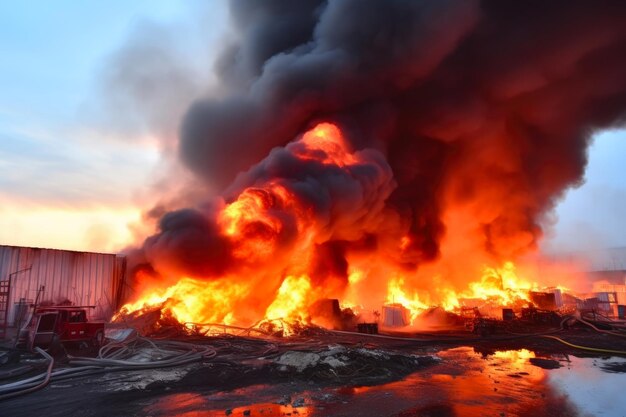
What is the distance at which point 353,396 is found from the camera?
424 inches

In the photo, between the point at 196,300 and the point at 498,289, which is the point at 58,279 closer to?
the point at 196,300

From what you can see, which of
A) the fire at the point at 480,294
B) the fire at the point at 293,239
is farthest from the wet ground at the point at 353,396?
the fire at the point at 480,294

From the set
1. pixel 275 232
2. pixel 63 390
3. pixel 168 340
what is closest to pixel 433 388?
pixel 63 390

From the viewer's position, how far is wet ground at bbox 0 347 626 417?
9.45m

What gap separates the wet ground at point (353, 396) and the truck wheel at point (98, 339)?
13.4 feet

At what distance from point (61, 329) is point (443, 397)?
504 inches

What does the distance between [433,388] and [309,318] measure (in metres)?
15.2

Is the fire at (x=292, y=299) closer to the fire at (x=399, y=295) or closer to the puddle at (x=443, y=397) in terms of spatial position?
the fire at (x=399, y=295)

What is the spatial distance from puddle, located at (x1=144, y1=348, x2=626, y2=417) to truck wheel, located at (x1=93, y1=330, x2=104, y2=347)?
7127 mm

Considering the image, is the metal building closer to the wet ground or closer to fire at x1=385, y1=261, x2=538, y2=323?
the wet ground

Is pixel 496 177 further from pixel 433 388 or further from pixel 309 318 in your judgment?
pixel 433 388

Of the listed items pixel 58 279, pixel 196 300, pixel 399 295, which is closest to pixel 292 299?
pixel 196 300

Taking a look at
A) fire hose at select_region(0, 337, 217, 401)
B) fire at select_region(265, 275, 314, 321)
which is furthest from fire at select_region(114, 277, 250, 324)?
fire hose at select_region(0, 337, 217, 401)

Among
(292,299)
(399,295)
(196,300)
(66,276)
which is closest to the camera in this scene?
(196,300)
